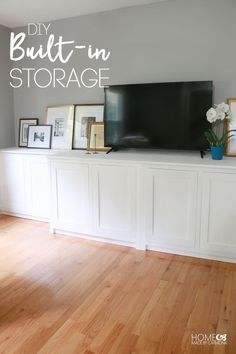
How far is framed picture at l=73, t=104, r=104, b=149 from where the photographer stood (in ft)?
11.5

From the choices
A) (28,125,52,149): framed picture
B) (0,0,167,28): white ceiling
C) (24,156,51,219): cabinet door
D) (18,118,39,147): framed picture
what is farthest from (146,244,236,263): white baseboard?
(0,0,167,28): white ceiling

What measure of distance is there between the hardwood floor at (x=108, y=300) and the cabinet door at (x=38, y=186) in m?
0.66

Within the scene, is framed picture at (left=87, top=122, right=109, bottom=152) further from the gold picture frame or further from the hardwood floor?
the hardwood floor

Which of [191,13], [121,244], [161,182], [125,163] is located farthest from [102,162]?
[191,13]

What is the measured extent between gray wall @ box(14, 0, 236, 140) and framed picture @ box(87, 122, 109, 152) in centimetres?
33

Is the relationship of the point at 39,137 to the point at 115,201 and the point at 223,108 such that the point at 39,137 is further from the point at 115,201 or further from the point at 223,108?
the point at 223,108

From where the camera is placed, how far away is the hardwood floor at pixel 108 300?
5.55ft

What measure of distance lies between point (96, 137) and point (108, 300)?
6.23ft

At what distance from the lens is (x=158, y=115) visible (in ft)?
9.70

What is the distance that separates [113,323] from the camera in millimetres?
1847

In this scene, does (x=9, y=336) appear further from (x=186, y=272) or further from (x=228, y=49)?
(x=228, y=49)

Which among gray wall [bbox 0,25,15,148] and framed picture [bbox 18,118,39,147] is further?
framed picture [bbox 18,118,39,147]

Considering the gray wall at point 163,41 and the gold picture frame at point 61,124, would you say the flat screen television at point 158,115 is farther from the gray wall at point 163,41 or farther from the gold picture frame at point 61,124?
the gold picture frame at point 61,124

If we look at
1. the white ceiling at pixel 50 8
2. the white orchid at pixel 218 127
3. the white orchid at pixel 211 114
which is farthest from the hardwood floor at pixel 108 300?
the white ceiling at pixel 50 8
